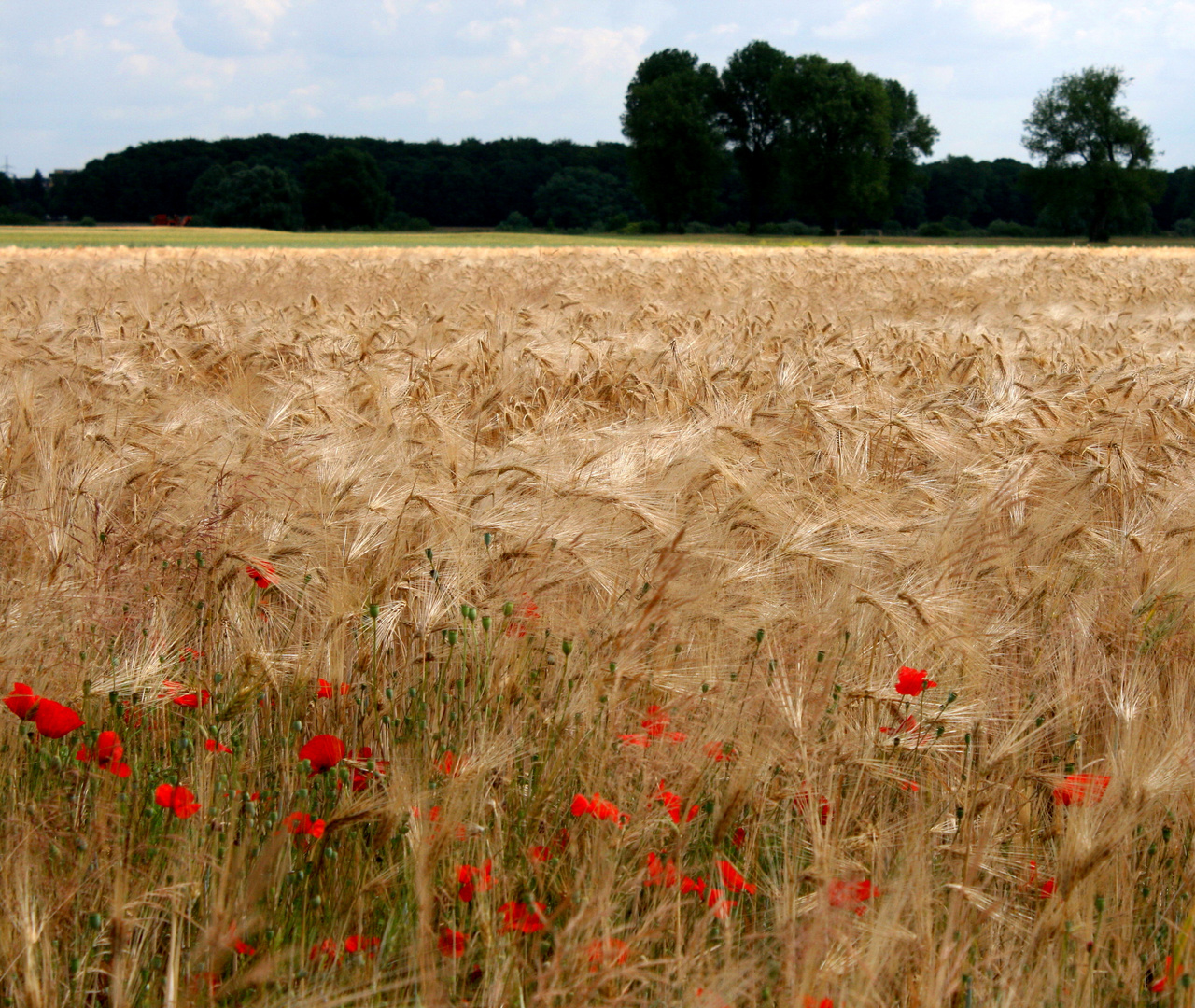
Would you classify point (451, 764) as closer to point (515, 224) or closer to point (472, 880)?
point (472, 880)

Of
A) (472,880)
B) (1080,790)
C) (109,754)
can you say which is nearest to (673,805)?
(472,880)

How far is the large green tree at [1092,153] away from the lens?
6212cm

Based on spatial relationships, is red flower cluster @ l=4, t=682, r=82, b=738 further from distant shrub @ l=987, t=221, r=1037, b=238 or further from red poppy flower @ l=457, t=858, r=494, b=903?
distant shrub @ l=987, t=221, r=1037, b=238

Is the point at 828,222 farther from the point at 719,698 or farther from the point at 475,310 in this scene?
the point at 719,698

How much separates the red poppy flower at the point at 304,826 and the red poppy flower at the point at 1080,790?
1089 millimetres

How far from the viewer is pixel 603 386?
14.5 feet

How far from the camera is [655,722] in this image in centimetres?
172

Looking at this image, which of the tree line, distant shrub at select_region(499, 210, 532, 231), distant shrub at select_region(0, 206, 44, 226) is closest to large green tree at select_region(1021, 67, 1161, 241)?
the tree line

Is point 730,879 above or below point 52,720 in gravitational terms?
below

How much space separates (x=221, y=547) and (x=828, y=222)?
223 feet

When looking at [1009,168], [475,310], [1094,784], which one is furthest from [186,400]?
[1009,168]

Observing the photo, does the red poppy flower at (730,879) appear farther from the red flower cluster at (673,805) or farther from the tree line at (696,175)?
the tree line at (696,175)

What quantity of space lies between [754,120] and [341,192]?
102ft

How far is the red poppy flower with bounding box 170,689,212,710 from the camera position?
5.85 feet
